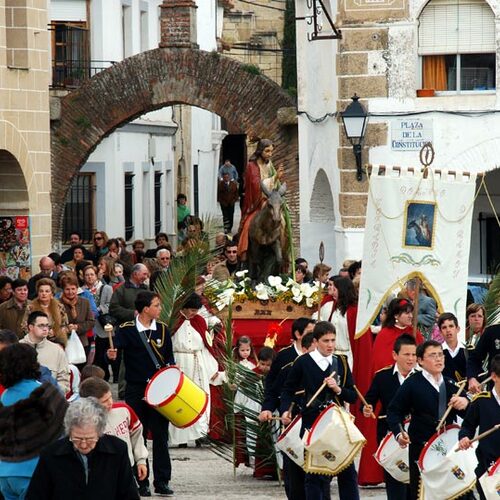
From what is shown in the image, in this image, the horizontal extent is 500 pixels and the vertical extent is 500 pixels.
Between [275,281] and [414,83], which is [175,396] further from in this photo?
[414,83]

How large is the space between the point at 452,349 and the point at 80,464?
20.2 feet

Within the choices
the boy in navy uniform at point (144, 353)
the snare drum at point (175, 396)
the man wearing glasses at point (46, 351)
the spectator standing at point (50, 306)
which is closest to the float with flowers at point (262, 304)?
the spectator standing at point (50, 306)

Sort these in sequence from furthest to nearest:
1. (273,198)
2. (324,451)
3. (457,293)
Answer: (273,198) → (457,293) → (324,451)

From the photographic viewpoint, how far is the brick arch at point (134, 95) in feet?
101

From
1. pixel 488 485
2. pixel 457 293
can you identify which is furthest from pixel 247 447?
pixel 488 485

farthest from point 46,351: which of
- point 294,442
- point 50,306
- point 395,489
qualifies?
point 50,306

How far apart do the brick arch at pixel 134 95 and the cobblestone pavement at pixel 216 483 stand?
44.4ft

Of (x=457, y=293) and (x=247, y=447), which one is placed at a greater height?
(x=457, y=293)

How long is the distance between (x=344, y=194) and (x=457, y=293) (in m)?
9.82

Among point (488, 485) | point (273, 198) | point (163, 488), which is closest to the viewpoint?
point (488, 485)

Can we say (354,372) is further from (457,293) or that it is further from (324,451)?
(324,451)

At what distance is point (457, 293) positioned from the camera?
16.3m

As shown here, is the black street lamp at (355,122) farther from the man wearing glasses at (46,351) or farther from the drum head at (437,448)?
the drum head at (437,448)

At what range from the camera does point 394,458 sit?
13.1m
